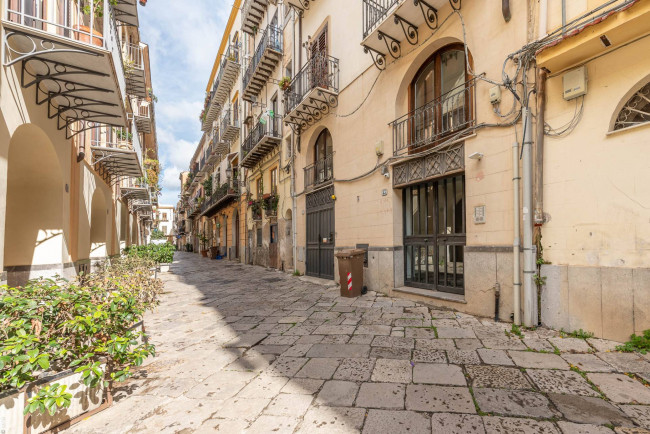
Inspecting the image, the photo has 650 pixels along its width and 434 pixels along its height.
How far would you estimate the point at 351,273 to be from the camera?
712cm

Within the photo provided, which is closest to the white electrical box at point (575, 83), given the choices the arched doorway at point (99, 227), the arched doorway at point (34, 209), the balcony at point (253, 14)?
the arched doorway at point (34, 209)

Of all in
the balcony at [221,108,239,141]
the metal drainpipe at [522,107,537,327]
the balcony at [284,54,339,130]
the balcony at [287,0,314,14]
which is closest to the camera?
the metal drainpipe at [522,107,537,327]

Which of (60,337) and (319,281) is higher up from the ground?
(60,337)

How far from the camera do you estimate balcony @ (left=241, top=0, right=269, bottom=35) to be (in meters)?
14.2

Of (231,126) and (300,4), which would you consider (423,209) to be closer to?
(300,4)

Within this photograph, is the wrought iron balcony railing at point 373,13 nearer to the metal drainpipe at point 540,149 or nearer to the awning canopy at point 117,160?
the metal drainpipe at point 540,149

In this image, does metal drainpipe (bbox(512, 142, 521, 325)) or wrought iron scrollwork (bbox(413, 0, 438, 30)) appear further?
wrought iron scrollwork (bbox(413, 0, 438, 30))

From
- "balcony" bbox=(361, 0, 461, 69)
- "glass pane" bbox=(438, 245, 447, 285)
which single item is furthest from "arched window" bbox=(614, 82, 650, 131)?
"balcony" bbox=(361, 0, 461, 69)

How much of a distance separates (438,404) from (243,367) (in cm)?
206

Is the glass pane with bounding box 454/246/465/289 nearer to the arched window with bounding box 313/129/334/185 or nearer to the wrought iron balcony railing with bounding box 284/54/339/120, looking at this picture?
the arched window with bounding box 313/129/334/185

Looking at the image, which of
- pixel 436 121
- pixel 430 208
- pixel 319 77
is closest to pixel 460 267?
pixel 430 208

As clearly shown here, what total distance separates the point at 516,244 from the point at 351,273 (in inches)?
141

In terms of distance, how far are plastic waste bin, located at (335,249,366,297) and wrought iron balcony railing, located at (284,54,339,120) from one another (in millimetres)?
4959

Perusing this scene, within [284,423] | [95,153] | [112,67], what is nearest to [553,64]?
[284,423]
